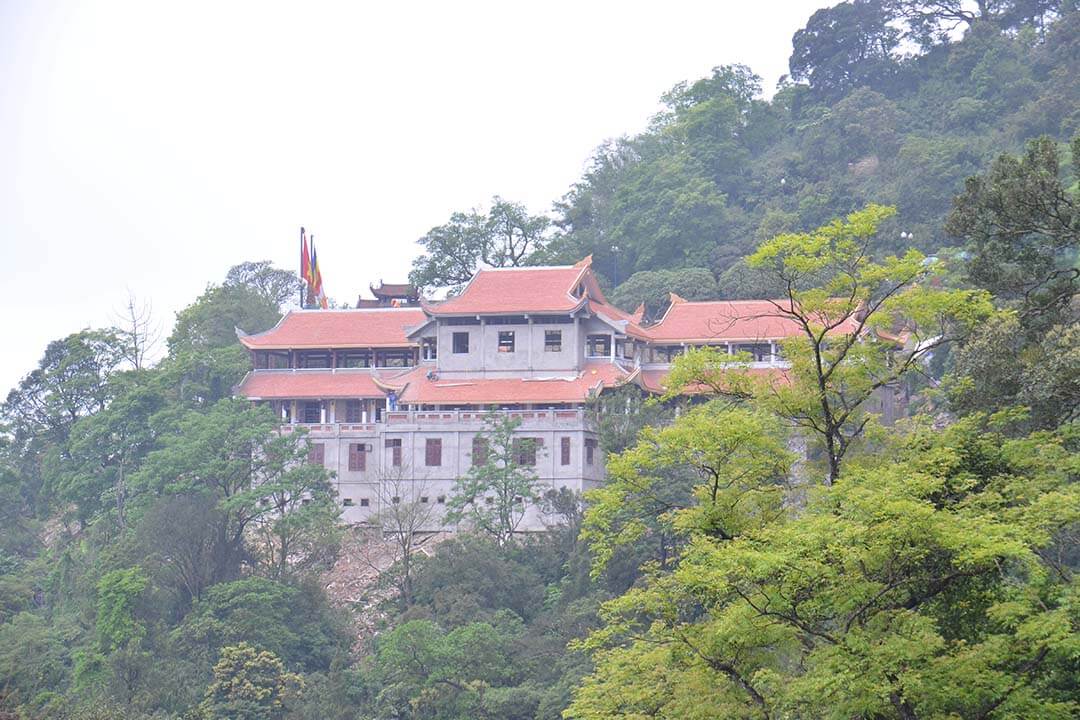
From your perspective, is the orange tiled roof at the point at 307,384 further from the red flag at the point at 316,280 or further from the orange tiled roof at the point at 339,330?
the red flag at the point at 316,280

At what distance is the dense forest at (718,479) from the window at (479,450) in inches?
18.1

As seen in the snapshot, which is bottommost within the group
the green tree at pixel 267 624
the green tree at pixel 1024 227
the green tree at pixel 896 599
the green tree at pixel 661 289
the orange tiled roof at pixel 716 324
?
the green tree at pixel 267 624

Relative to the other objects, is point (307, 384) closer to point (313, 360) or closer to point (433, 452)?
point (313, 360)

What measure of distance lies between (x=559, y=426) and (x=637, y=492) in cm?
2261

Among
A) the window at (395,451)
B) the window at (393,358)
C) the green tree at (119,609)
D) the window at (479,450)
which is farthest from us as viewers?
the window at (393,358)

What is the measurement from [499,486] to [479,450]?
208 centimetres

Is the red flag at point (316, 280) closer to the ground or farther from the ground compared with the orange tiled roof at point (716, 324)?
farther from the ground

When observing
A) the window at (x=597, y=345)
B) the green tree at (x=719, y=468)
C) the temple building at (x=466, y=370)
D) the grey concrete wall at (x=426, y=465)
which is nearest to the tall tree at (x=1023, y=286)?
the green tree at (x=719, y=468)

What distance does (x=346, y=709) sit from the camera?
36.2 metres

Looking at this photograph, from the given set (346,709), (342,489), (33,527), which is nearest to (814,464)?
(346,709)

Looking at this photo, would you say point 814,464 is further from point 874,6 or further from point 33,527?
point 874,6

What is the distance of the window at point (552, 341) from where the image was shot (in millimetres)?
47594

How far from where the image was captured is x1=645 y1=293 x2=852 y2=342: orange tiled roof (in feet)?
153

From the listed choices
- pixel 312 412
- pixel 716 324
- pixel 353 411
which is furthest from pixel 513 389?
pixel 312 412
